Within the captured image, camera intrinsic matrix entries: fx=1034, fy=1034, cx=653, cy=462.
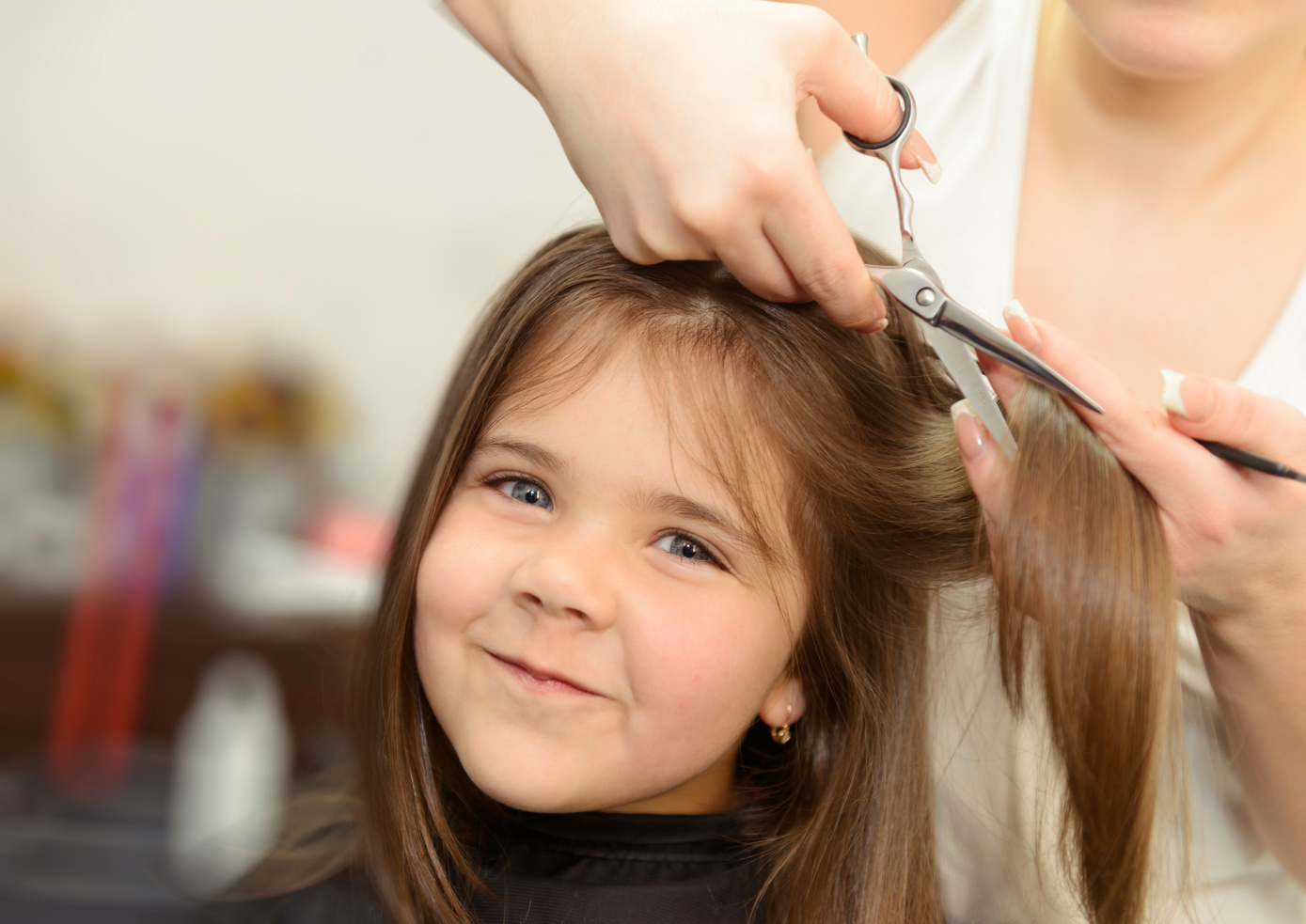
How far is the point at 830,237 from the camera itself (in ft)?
2.25

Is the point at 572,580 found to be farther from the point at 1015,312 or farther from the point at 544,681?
the point at 1015,312

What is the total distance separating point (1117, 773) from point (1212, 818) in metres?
0.43

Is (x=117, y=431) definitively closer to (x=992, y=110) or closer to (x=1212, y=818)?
(x=992, y=110)

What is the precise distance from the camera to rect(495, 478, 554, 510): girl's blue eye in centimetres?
92

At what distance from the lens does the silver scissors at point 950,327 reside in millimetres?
698

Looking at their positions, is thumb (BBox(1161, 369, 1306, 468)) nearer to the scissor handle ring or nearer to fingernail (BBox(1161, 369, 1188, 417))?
fingernail (BBox(1161, 369, 1188, 417))

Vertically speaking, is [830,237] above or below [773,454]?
above

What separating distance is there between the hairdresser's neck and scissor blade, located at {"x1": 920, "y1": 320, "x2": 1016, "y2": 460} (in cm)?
38

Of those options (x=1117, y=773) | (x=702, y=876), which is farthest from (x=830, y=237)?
(x=702, y=876)

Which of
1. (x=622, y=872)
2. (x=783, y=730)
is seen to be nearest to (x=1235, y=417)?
(x=783, y=730)

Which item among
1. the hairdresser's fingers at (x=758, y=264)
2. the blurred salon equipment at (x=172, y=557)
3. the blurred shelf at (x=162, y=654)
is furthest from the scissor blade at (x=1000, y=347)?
the blurred shelf at (x=162, y=654)

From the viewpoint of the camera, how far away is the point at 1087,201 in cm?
104

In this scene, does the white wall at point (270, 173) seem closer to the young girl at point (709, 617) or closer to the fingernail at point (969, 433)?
the young girl at point (709, 617)

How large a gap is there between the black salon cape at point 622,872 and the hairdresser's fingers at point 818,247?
1.77 ft
